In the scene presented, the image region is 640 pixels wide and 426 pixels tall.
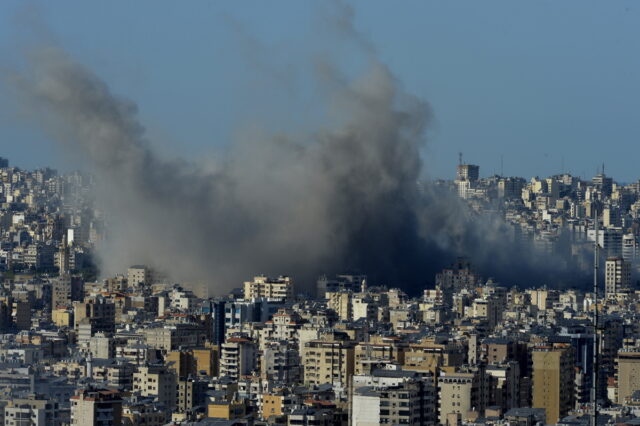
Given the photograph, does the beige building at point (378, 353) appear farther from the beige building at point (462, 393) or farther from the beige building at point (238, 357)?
the beige building at point (462, 393)

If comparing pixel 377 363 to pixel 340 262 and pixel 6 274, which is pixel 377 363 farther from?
pixel 6 274

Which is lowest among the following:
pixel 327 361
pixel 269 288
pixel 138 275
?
pixel 327 361

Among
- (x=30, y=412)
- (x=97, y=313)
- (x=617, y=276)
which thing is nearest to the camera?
(x=30, y=412)

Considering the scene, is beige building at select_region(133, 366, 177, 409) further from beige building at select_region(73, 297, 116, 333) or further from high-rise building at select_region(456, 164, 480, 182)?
high-rise building at select_region(456, 164, 480, 182)

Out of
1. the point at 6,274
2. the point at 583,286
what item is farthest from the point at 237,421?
the point at 6,274

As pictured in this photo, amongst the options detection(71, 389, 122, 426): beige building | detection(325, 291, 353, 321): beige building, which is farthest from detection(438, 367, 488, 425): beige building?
detection(325, 291, 353, 321): beige building

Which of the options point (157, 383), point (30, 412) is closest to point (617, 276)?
point (157, 383)

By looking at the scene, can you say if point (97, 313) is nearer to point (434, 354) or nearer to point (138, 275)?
point (138, 275)
